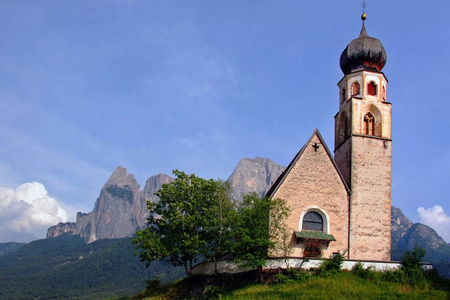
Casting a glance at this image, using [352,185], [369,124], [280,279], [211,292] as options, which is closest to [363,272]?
[280,279]

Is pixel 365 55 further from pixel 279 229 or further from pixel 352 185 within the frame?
pixel 279 229

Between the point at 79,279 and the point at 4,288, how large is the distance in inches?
→ 1061

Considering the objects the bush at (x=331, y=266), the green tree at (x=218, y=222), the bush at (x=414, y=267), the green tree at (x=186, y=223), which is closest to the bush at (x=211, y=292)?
the green tree at (x=218, y=222)

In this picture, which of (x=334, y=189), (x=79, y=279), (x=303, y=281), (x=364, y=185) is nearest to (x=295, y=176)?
(x=334, y=189)

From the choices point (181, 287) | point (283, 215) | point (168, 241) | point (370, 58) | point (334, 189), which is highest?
point (370, 58)

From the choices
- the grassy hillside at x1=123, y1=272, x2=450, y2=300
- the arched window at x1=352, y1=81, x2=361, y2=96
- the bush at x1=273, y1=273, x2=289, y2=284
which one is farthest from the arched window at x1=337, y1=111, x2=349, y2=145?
the bush at x1=273, y1=273, x2=289, y2=284

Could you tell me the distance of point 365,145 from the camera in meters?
34.7

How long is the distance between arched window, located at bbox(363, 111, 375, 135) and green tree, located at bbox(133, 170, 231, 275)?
11.4 m

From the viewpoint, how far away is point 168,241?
108 ft

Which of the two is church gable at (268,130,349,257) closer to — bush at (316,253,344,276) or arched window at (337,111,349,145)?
bush at (316,253,344,276)

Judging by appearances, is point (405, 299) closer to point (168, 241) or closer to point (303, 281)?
point (303, 281)

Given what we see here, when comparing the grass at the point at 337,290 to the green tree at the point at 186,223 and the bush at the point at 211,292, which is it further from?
the green tree at the point at 186,223

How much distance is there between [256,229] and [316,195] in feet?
20.7

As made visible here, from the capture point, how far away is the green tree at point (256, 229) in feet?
90.8
